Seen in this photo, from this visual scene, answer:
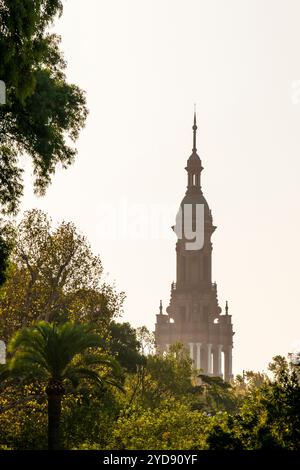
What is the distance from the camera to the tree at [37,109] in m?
27.0

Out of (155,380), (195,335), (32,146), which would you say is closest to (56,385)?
(32,146)

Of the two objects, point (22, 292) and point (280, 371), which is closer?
point (280, 371)

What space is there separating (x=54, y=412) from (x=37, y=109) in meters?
12.0

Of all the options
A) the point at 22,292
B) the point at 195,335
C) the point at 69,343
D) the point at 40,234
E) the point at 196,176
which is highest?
the point at 196,176

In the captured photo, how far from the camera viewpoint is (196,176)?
15962 centimetres

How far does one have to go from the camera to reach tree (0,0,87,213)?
26953 mm

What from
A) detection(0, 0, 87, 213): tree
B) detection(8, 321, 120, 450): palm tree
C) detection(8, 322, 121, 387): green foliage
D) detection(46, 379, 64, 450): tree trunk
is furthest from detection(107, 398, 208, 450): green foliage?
detection(0, 0, 87, 213): tree

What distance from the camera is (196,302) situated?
153875mm

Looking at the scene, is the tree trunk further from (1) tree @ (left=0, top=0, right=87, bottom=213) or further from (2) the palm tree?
(1) tree @ (left=0, top=0, right=87, bottom=213)

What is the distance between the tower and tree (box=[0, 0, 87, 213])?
118m

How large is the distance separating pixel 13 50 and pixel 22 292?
2055cm

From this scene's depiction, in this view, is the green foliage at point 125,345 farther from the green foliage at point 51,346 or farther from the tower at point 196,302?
the tower at point 196,302

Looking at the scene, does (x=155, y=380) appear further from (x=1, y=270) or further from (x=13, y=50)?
(x=13, y=50)

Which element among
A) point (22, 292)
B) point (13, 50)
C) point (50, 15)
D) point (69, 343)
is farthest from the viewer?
point (22, 292)
